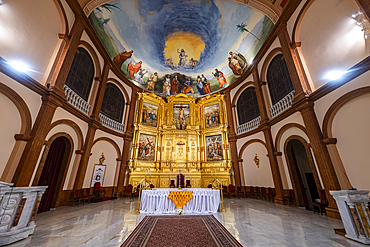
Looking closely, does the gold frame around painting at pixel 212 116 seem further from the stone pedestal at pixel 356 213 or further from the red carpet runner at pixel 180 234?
the stone pedestal at pixel 356 213

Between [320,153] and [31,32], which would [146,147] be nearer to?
[31,32]

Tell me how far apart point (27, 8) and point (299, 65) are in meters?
11.6

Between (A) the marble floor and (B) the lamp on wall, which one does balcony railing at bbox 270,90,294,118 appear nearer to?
(B) the lamp on wall

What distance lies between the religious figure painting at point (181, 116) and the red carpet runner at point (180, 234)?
10.3m

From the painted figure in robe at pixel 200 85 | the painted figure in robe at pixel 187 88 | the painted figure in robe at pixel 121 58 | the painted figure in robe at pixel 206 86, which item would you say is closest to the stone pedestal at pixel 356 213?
the painted figure in robe at pixel 206 86

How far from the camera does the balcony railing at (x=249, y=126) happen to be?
1110cm

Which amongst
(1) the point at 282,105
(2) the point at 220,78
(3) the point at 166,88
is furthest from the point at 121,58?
(1) the point at 282,105

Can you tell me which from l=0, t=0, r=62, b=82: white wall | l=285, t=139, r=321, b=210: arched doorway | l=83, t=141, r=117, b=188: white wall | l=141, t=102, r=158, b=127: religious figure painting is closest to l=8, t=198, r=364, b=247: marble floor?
l=285, t=139, r=321, b=210: arched doorway

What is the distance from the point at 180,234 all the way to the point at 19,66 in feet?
25.0

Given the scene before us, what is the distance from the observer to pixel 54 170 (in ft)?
24.3

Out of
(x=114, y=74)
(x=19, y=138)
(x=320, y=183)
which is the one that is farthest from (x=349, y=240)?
(x=114, y=74)

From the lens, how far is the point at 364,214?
136 inches

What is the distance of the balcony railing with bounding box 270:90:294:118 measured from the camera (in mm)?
8092

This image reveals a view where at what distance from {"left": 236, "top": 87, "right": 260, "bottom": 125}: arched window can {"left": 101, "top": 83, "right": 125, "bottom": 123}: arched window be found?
10.0m
